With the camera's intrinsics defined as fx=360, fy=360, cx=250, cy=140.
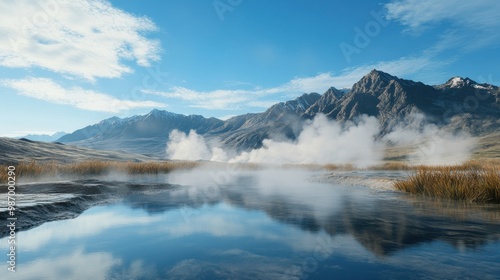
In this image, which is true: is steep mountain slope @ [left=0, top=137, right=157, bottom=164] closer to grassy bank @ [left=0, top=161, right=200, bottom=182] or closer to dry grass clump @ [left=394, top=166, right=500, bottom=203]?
grassy bank @ [left=0, top=161, right=200, bottom=182]

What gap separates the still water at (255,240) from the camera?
8.52 metres

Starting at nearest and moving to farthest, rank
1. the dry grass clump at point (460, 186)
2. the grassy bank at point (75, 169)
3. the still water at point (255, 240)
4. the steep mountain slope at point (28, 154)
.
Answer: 1. the still water at point (255, 240)
2. the dry grass clump at point (460, 186)
3. the grassy bank at point (75, 169)
4. the steep mountain slope at point (28, 154)

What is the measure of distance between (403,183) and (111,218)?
1929 centimetres

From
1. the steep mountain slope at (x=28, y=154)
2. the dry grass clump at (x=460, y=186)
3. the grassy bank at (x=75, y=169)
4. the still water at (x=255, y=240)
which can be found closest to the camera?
the still water at (x=255, y=240)

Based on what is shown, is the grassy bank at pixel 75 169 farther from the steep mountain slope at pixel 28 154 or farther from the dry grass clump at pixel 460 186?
the dry grass clump at pixel 460 186

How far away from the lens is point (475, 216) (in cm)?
1497

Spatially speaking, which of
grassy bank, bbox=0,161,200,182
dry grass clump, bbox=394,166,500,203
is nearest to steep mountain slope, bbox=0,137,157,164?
grassy bank, bbox=0,161,200,182

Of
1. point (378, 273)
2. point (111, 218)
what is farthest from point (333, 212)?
point (111, 218)

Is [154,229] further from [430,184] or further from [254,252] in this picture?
[430,184]

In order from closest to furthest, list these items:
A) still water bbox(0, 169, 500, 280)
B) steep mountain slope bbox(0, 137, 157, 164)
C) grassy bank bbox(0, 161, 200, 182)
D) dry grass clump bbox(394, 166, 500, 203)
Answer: still water bbox(0, 169, 500, 280), dry grass clump bbox(394, 166, 500, 203), grassy bank bbox(0, 161, 200, 182), steep mountain slope bbox(0, 137, 157, 164)

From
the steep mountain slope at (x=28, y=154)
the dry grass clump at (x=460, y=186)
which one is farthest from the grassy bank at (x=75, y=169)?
the dry grass clump at (x=460, y=186)

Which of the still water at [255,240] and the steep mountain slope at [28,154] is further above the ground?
the steep mountain slope at [28,154]

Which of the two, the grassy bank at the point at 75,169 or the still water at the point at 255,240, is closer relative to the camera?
the still water at the point at 255,240

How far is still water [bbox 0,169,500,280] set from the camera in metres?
8.52
